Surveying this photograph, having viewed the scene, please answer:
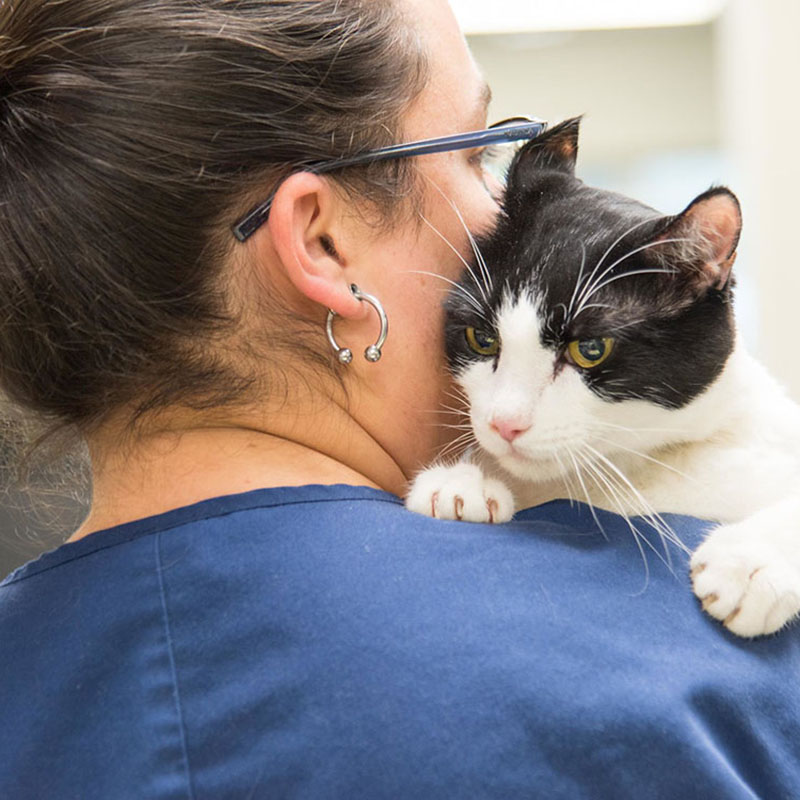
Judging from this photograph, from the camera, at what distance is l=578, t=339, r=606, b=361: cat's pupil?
3.32 feet

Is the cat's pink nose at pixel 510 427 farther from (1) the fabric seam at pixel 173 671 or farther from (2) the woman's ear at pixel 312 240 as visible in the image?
(1) the fabric seam at pixel 173 671

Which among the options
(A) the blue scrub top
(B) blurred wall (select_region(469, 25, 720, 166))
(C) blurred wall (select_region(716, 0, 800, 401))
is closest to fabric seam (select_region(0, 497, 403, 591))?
(A) the blue scrub top

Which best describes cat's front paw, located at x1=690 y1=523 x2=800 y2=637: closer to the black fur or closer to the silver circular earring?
the black fur

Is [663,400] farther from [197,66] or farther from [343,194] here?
[197,66]

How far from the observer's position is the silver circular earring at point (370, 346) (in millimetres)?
1012

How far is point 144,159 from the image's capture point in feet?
2.97

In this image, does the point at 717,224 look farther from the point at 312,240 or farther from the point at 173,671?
the point at 173,671

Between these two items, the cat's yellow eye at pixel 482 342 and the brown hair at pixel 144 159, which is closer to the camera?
the brown hair at pixel 144 159

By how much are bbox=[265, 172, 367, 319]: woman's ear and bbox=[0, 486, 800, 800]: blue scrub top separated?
192 mm

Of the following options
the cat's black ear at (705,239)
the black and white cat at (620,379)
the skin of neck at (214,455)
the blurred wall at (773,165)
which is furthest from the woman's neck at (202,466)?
the blurred wall at (773,165)

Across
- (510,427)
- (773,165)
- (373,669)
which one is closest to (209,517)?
(373,669)

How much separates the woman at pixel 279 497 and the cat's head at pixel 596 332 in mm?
80

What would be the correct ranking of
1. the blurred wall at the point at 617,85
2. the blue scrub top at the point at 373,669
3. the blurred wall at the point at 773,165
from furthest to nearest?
the blurred wall at the point at 617,85 → the blurred wall at the point at 773,165 → the blue scrub top at the point at 373,669

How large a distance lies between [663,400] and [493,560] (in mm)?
300
